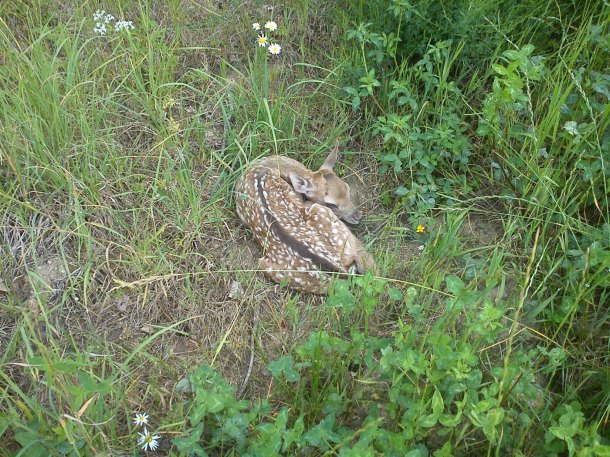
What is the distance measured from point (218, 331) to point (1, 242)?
4.33 feet

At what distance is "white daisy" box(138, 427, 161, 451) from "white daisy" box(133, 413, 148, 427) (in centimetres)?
6

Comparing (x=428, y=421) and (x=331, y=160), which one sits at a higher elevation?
(x=331, y=160)

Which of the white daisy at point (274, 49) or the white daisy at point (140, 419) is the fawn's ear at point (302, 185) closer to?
the white daisy at point (274, 49)

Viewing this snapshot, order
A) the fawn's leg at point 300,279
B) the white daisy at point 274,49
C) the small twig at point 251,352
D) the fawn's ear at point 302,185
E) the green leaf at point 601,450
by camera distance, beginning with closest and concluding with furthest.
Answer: the green leaf at point 601,450 < the small twig at point 251,352 < the fawn's leg at point 300,279 < the fawn's ear at point 302,185 < the white daisy at point 274,49

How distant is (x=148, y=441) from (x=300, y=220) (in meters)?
1.58

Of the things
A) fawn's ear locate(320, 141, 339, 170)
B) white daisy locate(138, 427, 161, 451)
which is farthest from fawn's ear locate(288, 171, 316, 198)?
white daisy locate(138, 427, 161, 451)

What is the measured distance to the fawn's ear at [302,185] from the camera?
3.92 meters

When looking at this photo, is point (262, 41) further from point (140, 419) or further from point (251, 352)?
point (140, 419)

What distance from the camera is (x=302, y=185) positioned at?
394 centimetres

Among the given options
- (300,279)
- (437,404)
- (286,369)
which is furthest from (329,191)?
(437,404)

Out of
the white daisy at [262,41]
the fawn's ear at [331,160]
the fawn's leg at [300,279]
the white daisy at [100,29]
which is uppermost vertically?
the white daisy at [100,29]

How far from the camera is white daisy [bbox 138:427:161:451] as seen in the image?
2791mm

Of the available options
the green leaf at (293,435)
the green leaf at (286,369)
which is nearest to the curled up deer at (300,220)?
the green leaf at (286,369)

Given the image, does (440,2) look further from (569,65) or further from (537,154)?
(537,154)
